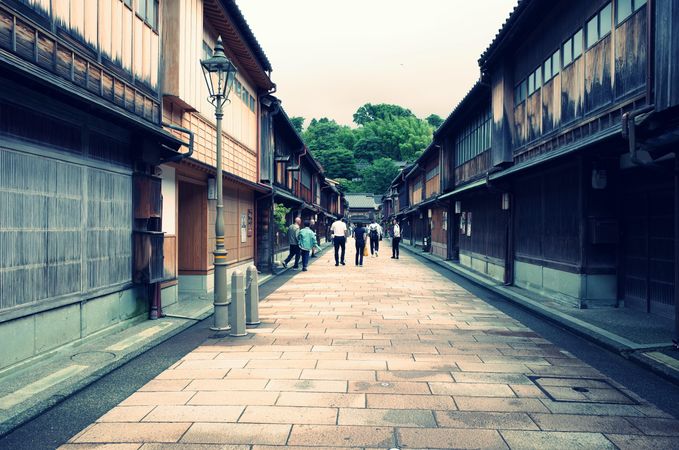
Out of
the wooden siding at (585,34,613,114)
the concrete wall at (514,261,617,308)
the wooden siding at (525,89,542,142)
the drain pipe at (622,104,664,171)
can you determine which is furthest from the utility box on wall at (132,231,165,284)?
the wooden siding at (525,89,542,142)

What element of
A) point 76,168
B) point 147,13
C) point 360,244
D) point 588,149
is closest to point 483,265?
point 360,244

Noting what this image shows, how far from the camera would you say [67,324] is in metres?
6.92

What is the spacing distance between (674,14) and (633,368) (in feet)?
16.0

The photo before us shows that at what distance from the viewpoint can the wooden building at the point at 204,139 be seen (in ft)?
33.6

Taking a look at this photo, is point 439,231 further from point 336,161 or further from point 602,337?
point 336,161

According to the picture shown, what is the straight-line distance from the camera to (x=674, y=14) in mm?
6773

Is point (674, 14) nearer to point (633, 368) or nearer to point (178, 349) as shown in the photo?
point (633, 368)

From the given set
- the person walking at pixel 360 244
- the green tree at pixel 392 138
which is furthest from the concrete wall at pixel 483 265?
the green tree at pixel 392 138

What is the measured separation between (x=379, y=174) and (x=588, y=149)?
74610mm

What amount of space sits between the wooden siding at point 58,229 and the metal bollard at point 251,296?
2172 millimetres

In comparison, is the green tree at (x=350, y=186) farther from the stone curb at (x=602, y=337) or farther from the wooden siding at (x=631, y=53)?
the wooden siding at (x=631, y=53)

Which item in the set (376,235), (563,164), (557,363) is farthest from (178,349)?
(376,235)

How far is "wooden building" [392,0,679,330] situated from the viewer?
7516mm

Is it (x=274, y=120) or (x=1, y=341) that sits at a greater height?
(x=274, y=120)
